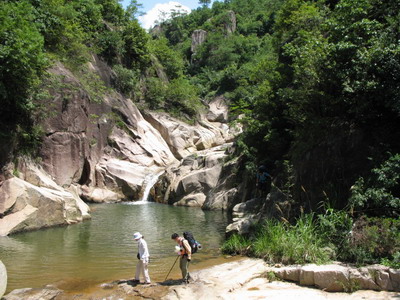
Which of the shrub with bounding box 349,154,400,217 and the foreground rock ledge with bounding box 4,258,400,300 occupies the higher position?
the shrub with bounding box 349,154,400,217

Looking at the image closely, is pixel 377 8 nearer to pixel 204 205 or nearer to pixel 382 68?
pixel 382 68

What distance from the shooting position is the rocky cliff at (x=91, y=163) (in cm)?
1602

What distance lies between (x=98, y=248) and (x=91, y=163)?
612 inches

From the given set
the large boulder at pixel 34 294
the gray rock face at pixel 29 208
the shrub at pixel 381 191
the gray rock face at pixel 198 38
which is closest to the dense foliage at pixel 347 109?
the shrub at pixel 381 191

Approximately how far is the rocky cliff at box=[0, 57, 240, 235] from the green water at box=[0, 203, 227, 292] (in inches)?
48.0

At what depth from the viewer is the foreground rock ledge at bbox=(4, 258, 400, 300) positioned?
7.39m

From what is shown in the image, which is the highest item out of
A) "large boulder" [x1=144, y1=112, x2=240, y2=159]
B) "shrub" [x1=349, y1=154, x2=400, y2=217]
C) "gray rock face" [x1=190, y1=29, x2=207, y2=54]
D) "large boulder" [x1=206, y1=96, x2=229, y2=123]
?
"gray rock face" [x1=190, y1=29, x2=207, y2=54]

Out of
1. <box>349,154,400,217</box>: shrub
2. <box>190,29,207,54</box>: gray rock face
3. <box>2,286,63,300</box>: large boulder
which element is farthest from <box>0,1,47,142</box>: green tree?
<box>190,29,207,54</box>: gray rock face

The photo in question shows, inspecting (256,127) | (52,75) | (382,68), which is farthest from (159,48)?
(382,68)

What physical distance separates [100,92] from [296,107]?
871 inches

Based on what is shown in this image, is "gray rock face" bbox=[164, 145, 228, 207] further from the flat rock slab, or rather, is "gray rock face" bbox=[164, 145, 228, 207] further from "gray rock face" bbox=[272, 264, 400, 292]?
"gray rock face" bbox=[272, 264, 400, 292]

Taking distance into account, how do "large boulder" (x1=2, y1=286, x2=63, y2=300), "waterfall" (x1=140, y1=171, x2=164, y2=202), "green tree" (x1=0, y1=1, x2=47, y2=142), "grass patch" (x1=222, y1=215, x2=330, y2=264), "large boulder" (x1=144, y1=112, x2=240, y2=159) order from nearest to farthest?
"large boulder" (x1=2, y1=286, x2=63, y2=300) < "grass patch" (x1=222, y1=215, x2=330, y2=264) < "green tree" (x1=0, y1=1, x2=47, y2=142) < "waterfall" (x1=140, y1=171, x2=164, y2=202) < "large boulder" (x1=144, y1=112, x2=240, y2=159)

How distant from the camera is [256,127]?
62.5 feet

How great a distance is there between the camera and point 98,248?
12.9 metres
